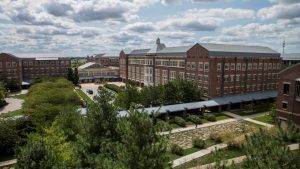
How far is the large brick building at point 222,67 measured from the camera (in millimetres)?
57656

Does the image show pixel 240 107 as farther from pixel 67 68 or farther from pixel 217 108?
pixel 67 68

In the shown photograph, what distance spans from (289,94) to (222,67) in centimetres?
1730

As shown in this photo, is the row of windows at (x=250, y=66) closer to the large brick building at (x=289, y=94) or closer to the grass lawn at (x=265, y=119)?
the grass lawn at (x=265, y=119)

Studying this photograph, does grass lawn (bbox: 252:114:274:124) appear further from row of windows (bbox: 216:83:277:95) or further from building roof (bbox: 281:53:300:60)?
building roof (bbox: 281:53:300:60)

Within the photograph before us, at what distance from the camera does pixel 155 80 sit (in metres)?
81.9

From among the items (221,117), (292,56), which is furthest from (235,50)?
(292,56)

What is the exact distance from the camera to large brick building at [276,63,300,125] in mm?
42094

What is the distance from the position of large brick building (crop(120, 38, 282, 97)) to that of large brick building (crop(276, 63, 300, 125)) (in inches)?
594

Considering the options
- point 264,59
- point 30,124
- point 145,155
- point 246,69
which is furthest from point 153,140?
point 264,59

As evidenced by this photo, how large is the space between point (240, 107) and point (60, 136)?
46801mm

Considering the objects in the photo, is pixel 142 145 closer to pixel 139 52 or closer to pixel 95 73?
pixel 139 52

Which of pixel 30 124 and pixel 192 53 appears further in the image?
pixel 192 53

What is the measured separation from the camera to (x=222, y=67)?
57750 mm

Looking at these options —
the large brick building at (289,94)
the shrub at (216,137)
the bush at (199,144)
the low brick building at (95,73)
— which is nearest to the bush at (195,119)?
the shrub at (216,137)
